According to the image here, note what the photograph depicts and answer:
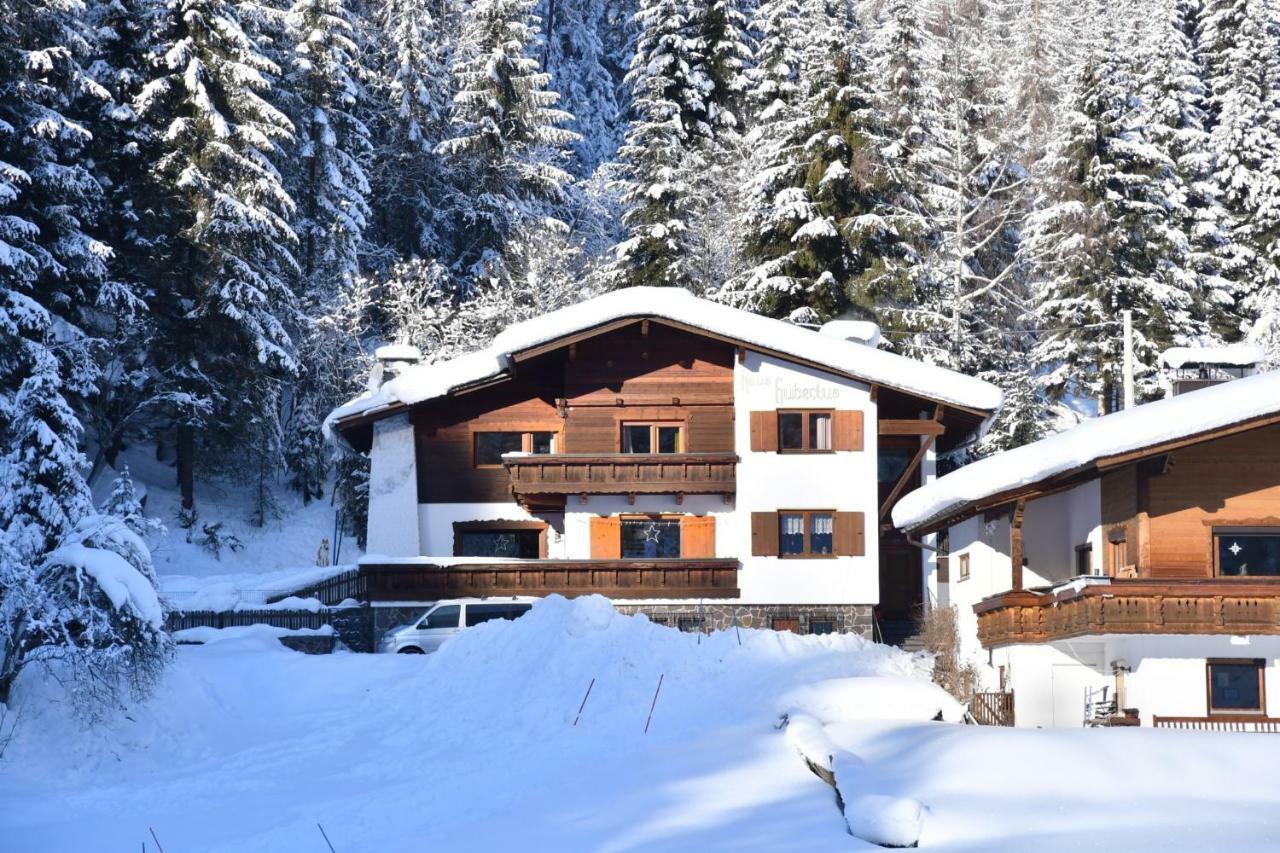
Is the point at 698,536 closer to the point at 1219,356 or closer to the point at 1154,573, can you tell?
the point at 1154,573

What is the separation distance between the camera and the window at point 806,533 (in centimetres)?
3372

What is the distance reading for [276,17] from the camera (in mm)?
47219

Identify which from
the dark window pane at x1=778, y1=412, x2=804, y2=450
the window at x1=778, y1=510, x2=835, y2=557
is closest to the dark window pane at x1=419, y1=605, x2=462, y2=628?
the window at x1=778, y1=510, x2=835, y2=557

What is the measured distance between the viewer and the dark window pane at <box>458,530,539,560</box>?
3497 cm

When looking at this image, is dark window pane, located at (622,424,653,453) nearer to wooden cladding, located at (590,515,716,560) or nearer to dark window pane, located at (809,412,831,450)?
wooden cladding, located at (590,515,716,560)

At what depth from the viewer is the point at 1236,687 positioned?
2394 centimetres

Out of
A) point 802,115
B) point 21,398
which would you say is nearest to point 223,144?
point 802,115

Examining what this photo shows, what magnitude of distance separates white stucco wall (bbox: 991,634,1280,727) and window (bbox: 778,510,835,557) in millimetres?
9085

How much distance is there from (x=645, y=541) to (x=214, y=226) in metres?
16.5

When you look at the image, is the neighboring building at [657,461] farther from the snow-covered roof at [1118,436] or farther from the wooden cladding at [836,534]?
the snow-covered roof at [1118,436]

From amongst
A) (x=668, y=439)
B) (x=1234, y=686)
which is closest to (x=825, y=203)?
(x=668, y=439)

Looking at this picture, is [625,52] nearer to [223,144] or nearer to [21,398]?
[223,144]

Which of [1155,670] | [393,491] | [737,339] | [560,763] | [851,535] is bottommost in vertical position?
[560,763]

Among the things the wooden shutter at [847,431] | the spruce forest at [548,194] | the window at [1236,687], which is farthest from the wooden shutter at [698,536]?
the window at [1236,687]
